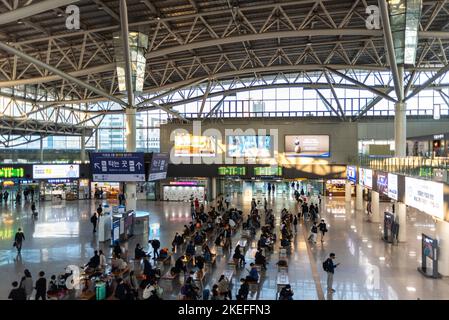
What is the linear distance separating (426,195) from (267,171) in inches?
922

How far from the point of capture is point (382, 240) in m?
20.1

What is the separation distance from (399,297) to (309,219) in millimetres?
14515

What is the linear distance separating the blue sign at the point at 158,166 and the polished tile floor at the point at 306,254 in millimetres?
2970

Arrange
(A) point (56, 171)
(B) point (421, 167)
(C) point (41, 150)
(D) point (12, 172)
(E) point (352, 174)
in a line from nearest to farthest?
(B) point (421, 167) < (E) point (352, 174) < (D) point (12, 172) < (A) point (56, 171) < (C) point (41, 150)

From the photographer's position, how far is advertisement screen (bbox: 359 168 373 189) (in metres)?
22.9

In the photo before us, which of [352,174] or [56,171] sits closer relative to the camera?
[352,174]

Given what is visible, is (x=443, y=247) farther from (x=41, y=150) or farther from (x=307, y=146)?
(x=41, y=150)

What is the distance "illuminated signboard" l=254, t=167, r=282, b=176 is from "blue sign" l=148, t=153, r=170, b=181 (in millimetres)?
12657

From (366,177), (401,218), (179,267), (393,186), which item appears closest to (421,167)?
(393,186)

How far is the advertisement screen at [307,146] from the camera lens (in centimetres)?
3819

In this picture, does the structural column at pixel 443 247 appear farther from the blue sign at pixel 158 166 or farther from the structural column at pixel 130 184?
the structural column at pixel 130 184

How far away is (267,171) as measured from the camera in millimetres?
36250

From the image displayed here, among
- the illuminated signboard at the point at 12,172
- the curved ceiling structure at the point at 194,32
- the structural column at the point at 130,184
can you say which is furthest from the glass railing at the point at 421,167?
the illuminated signboard at the point at 12,172
